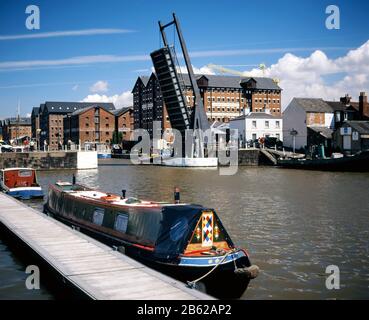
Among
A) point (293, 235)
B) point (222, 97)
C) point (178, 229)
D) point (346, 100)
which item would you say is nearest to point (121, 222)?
Answer: point (178, 229)

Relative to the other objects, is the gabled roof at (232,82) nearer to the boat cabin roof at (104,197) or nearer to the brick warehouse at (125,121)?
the brick warehouse at (125,121)

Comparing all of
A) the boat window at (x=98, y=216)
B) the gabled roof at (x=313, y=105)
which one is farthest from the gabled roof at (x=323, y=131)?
the boat window at (x=98, y=216)

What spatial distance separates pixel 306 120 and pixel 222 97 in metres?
35.9

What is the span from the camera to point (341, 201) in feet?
95.2

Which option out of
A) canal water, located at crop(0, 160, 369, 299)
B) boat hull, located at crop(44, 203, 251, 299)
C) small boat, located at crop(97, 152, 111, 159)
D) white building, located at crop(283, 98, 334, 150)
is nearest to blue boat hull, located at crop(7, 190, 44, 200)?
canal water, located at crop(0, 160, 369, 299)

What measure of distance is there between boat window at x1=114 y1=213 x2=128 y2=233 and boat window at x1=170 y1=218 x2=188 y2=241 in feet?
8.76

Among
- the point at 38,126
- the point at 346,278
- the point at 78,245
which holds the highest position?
the point at 38,126

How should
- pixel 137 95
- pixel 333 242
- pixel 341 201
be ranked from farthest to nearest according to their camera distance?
pixel 137 95 < pixel 341 201 < pixel 333 242

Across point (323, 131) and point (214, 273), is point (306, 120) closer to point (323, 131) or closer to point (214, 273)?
point (323, 131)

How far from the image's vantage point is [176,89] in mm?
56750

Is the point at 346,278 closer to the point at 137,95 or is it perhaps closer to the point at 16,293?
the point at 16,293

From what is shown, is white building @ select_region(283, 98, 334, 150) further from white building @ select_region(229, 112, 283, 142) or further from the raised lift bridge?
the raised lift bridge

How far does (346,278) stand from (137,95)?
115 m

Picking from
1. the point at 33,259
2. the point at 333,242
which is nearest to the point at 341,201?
the point at 333,242
